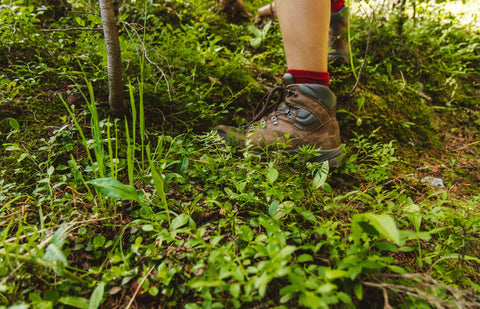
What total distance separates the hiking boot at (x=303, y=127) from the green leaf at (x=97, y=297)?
110 centimetres

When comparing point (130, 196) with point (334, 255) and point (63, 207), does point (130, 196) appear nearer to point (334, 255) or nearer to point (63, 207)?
point (63, 207)

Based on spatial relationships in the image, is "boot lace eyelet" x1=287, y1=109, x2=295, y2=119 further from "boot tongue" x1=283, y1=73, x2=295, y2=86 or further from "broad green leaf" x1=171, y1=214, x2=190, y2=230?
"broad green leaf" x1=171, y1=214, x2=190, y2=230

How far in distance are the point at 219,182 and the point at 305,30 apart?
44.3 inches

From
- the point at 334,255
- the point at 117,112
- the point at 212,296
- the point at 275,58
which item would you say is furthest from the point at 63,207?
the point at 275,58

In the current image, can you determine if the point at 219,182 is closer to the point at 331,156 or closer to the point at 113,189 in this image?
the point at 113,189

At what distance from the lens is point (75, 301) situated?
0.85m

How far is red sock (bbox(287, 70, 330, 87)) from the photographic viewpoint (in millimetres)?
1739

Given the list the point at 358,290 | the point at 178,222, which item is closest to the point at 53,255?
the point at 178,222

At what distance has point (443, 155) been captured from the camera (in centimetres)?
219

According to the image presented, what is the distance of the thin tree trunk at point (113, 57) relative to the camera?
4.45 ft

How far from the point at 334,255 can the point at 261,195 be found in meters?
0.47

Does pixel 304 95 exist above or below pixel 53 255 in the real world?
above

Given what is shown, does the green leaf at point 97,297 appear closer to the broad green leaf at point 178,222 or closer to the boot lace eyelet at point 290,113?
the broad green leaf at point 178,222

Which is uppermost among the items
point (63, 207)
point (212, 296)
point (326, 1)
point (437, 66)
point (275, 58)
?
point (326, 1)
